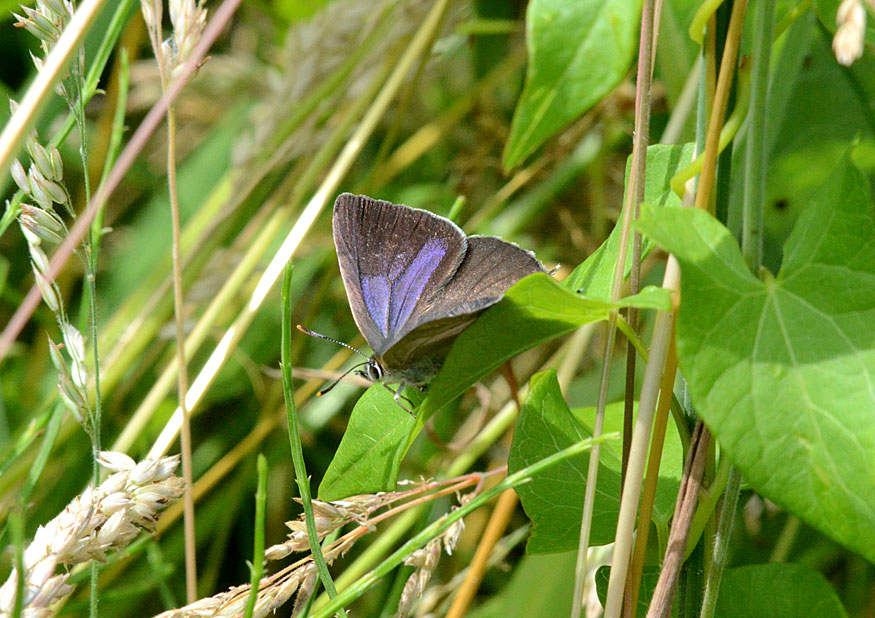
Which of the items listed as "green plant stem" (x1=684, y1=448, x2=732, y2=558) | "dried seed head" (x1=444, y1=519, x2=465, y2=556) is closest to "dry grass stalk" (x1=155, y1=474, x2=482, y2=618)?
"dried seed head" (x1=444, y1=519, x2=465, y2=556)

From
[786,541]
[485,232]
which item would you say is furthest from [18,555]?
[485,232]

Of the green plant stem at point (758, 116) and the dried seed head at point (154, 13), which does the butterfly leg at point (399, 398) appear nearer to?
the green plant stem at point (758, 116)

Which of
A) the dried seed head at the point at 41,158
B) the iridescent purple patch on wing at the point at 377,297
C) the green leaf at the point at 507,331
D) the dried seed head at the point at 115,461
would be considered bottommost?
the dried seed head at the point at 115,461

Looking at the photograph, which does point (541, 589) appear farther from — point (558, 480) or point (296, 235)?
point (296, 235)

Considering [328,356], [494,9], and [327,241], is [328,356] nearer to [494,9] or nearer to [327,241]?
[327,241]

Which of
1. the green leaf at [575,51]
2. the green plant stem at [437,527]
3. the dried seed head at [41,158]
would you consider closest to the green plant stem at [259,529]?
the green plant stem at [437,527]

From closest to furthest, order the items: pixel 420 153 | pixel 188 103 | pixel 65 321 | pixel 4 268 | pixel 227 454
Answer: pixel 65 321 → pixel 4 268 → pixel 227 454 → pixel 420 153 → pixel 188 103

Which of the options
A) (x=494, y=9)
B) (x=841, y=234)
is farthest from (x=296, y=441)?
(x=494, y=9)
